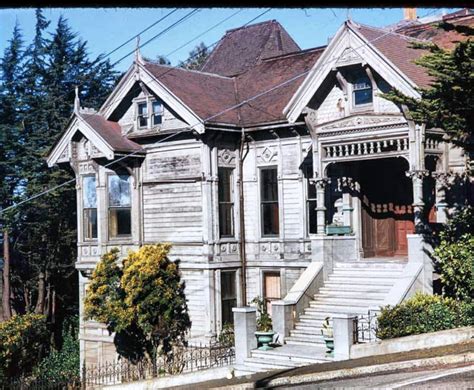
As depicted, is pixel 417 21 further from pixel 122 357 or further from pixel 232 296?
pixel 122 357

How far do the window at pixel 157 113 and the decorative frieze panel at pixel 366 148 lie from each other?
6.47 meters

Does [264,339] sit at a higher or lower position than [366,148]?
lower

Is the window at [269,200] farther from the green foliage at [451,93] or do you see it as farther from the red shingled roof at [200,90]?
the green foliage at [451,93]

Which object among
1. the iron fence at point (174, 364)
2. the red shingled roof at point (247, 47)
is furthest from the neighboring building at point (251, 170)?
the red shingled roof at point (247, 47)

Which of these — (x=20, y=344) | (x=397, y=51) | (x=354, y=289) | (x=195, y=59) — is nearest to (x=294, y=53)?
(x=397, y=51)

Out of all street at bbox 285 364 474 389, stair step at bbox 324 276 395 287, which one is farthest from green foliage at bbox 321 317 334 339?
street at bbox 285 364 474 389

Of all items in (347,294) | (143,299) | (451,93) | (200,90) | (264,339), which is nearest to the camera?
(451,93)

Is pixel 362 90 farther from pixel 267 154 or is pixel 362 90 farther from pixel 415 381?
pixel 415 381

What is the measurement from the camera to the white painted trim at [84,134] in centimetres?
2659

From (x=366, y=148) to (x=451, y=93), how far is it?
5.45m

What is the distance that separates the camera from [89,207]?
28750mm

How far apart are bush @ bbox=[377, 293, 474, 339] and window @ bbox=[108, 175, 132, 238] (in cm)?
1226

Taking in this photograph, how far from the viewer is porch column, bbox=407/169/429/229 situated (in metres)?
20.7

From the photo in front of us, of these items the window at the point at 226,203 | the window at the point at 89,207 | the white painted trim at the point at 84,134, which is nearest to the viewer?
the window at the point at 226,203
